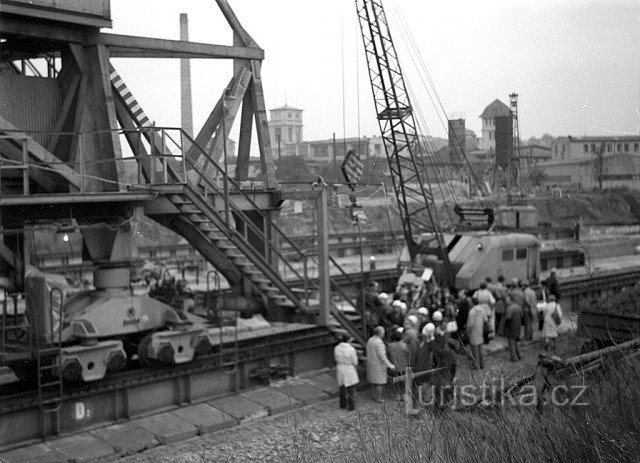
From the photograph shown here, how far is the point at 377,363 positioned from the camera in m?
13.0

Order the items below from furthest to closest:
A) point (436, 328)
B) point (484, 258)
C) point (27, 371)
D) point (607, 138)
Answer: point (607, 138), point (484, 258), point (436, 328), point (27, 371)

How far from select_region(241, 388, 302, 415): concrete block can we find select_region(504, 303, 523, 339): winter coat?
203 inches

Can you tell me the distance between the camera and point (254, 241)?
56.4 feet

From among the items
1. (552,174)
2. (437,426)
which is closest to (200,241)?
(437,426)

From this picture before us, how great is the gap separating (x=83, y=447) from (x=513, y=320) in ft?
28.5

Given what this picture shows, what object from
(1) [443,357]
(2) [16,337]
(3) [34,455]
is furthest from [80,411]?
(1) [443,357]

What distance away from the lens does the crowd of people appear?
42.1ft

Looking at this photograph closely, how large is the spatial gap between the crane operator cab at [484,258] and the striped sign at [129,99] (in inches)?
349

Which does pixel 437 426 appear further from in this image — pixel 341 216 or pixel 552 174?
pixel 552 174

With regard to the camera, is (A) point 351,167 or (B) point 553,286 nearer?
(B) point 553,286

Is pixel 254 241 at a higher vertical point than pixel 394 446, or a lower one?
higher

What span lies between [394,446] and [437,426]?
649mm

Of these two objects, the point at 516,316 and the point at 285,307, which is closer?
the point at 285,307

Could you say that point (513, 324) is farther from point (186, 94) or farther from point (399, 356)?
point (186, 94)
